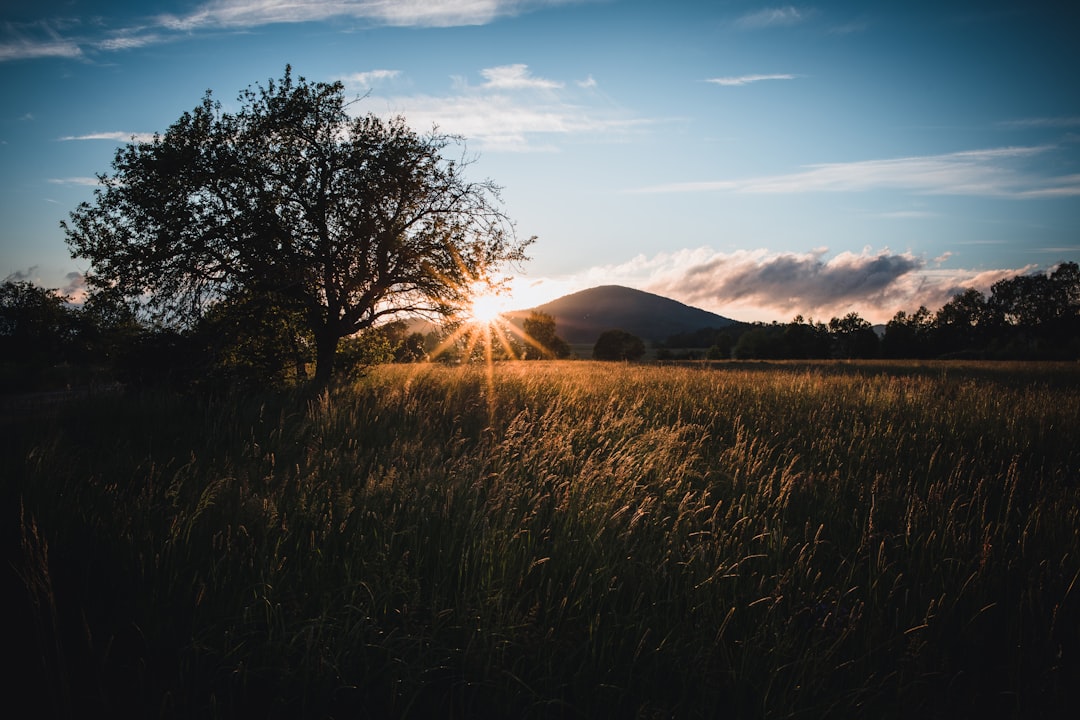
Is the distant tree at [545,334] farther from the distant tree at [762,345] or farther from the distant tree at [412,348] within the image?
the distant tree at [412,348]

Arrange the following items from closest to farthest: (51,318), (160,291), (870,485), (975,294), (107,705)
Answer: (107,705), (870,485), (160,291), (51,318), (975,294)

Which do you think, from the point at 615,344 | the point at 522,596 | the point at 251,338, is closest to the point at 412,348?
the point at 251,338

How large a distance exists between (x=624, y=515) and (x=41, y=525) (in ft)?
12.3

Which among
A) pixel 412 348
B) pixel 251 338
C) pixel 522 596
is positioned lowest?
pixel 522 596

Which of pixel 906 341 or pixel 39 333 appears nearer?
pixel 39 333

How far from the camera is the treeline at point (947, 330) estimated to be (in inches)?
3137

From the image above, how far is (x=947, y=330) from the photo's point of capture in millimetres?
84375

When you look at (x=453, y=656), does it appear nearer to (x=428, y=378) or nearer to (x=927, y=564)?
(x=927, y=564)

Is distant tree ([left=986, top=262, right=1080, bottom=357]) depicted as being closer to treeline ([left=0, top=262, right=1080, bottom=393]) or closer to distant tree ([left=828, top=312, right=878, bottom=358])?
treeline ([left=0, top=262, right=1080, bottom=393])

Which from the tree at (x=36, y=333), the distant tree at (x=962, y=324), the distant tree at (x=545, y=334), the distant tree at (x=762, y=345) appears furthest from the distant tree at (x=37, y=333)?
the distant tree at (x=962, y=324)

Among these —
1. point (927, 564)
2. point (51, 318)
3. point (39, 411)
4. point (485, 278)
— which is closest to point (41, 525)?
point (927, 564)

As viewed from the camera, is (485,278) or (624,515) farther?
(485,278)

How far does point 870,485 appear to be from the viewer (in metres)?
4.25

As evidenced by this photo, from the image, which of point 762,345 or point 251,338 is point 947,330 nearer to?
point 762,345
